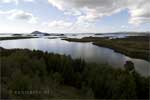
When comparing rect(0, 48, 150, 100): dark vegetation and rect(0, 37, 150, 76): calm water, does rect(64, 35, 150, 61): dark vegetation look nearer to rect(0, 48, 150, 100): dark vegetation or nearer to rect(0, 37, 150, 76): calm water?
rect(0, 37, 150, 76): calm water

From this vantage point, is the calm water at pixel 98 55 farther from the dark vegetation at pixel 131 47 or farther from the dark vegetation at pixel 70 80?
the dark vegetation at pixel 70 80

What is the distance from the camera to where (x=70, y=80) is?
691 inches

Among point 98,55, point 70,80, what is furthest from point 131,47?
point 70,80

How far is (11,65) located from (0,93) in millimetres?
5982

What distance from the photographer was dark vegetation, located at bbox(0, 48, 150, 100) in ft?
36.3

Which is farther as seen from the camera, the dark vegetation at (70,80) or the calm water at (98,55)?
the calm water at (98,55)

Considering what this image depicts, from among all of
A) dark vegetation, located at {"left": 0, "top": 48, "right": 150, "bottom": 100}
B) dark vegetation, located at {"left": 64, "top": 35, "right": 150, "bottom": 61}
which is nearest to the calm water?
dark vegetation, located at {"left": 64, "top": 35, "right": 150, "bottom": 61}

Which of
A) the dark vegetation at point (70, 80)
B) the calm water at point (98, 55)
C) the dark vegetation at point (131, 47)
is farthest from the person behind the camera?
the dark vegetation at point (131, 47)

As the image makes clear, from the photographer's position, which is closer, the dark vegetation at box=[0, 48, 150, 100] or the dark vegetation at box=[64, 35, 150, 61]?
the dark vegetation at box=[0, 48, 150, 100]

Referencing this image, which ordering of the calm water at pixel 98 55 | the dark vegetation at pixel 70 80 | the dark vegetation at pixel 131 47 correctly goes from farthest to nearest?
the dark vegetation at pixel 131 47 < the calm water at pixel 98 55 < the dark vegetation at pixel 70 80

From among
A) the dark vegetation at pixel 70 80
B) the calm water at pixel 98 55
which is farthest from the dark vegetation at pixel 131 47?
the dark vegetation at pixel 70 80

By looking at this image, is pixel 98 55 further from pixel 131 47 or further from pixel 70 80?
pixel 70 80

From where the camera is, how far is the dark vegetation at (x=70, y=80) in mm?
11064

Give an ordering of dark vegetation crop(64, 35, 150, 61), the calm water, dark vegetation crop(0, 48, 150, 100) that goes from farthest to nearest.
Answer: dark vegetation crop(64, 35, 150, 61)
the calm water
dark vegetation crop(0, 48, 150, 100)
